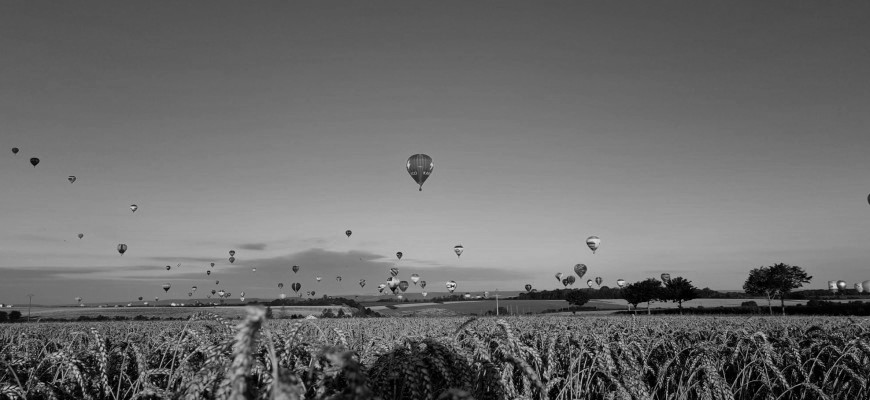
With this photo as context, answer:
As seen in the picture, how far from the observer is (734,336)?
10.3 metres

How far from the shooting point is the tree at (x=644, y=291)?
110 meters

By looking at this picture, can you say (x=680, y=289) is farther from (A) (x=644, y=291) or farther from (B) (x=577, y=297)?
(B) (x=577, y=297)

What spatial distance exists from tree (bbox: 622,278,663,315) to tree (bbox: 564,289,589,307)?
16.2m

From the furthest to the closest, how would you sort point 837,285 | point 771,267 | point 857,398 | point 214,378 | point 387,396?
point 837,285 → point 771,267 → point 857,398 → point 387,396 → point 214,378

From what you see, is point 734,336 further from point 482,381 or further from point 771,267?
point 771,267

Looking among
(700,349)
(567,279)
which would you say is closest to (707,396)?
(700,349)

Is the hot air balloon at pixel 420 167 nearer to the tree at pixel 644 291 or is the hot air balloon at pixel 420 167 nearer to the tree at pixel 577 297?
the tree at pixel 644 291

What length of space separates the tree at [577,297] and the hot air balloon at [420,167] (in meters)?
87.7

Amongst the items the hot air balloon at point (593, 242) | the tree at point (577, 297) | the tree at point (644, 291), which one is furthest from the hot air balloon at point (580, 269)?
the hot air balloon at point (593, 242)

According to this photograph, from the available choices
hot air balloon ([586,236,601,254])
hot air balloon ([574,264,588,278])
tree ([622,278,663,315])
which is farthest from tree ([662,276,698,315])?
hot air balloon ([586,236,601,254])

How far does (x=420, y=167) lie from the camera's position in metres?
51.8

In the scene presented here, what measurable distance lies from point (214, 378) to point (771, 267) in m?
113

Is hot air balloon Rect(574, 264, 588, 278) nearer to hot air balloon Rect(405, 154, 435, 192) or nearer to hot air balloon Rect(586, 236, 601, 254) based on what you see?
hot air balloon Rect(586, 236, 601, 254)

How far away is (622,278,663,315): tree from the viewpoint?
10961 cm
